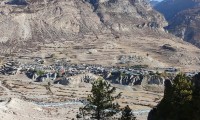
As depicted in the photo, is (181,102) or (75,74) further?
(75,74)

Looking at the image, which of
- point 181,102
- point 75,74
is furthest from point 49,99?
point 181,102

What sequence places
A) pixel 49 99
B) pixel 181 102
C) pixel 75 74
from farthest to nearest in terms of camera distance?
pixel 75 74
pixel 49 99
pixel 181 102

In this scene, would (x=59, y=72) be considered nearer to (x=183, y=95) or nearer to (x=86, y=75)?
(x=86, y=75)

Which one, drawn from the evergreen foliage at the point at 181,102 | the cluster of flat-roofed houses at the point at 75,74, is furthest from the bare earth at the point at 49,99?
the evergreen foliage at the point at 181,102

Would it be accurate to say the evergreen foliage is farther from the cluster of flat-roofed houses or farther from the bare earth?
the cluster of flat-roofed houses

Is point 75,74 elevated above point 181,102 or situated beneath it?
situated beneath

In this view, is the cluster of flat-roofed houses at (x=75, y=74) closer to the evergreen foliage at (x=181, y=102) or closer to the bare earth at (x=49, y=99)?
the bare earth at (x=49, y=99)

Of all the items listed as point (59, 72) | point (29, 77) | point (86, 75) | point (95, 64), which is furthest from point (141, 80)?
point (95, 64)

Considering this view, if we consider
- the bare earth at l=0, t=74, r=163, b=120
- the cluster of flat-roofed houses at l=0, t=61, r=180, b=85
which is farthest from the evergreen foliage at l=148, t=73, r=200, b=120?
the cluster of flat-roofed houses at l=0, t=61, r=180, b=85

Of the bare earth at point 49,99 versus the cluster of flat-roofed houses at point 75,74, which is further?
the cluster of flat-roofed houses at point 75,74

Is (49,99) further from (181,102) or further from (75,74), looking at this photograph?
(181,102)

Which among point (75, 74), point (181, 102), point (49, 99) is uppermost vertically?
point (181, 102)
